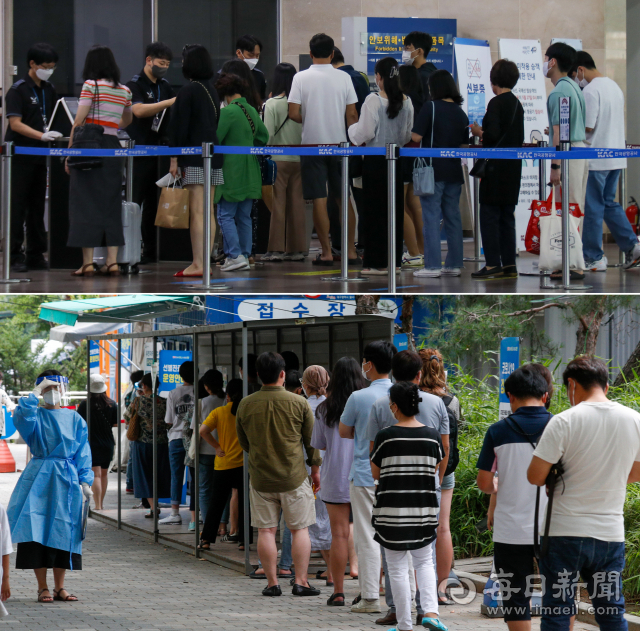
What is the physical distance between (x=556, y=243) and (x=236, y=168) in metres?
2.92

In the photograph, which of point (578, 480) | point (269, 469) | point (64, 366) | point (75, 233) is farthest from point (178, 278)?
point (64, 366)

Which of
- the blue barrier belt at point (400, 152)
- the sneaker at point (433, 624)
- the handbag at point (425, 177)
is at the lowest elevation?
the sneaker at point (433, 624)

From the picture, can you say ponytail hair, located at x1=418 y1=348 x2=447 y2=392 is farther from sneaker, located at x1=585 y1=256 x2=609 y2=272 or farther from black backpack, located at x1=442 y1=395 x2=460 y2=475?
sneaker, located at x1=585 y1=256 x2=609 y2=272

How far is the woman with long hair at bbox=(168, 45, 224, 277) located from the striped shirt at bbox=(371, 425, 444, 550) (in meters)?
3.78

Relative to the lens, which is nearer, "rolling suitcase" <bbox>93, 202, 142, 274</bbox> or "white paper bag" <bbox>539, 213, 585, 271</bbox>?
"white paper bag" <bbox>539, 213, 585, 271</bbox>

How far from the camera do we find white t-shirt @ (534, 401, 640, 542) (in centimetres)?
418

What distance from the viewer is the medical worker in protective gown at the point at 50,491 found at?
21.8 ft

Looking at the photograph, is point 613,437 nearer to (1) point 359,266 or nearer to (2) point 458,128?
(2) point 458,128

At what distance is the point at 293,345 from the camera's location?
27.7 feet

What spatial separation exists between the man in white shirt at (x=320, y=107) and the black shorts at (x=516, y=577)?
5.07 m

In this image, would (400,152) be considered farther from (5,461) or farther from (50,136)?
A: (5,461)

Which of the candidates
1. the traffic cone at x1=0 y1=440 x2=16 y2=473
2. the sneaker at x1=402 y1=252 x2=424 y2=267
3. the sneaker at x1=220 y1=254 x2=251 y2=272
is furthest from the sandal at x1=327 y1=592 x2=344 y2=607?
the traffic cone at x1=0 y1=440 x2=16 y2=473

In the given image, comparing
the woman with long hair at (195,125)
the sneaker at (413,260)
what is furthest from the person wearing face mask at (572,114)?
the woman with long hair at (195,125)

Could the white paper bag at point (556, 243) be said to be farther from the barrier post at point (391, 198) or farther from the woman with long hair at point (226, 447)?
the woman with long hair at point (226, 447)
